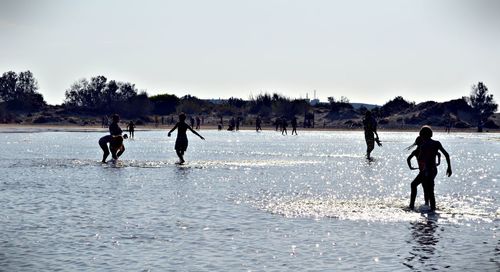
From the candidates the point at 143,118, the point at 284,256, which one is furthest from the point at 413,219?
the point at 143,118

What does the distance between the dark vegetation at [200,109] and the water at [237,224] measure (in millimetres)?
107614

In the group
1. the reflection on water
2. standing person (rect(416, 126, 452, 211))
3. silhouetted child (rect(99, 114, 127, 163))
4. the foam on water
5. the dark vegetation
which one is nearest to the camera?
the reflection on water

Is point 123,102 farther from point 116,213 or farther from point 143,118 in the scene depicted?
point 116,213

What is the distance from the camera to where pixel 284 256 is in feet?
33.9

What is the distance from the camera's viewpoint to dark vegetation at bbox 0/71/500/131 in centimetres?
13412

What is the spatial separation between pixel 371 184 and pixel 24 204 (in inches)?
→ 389

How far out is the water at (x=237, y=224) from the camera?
10000mm

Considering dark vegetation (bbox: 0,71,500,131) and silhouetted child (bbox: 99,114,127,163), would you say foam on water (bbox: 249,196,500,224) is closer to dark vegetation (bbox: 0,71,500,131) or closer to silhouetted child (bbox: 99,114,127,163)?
silhouetted child (bbox: 99,114,127,163)

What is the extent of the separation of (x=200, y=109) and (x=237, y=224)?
131 meters

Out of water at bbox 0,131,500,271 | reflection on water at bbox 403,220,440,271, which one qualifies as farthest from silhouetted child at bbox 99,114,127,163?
reflection on water at bbox 403,220,440,271

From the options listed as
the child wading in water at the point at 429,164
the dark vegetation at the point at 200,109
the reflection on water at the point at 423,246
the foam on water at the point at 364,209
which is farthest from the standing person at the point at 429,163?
the dark vegetation at the point at 200,109

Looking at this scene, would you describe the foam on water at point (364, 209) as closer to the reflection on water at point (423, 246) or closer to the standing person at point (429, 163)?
the standing person at point (429, 163)

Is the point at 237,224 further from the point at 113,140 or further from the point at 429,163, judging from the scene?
the point at 113,140

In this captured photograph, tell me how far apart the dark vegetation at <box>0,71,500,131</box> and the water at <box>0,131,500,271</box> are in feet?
353
